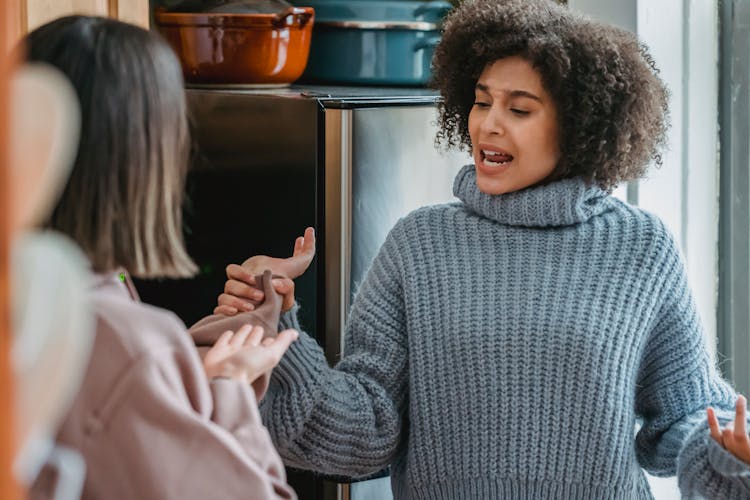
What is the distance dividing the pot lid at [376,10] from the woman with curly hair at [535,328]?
0.58 meters

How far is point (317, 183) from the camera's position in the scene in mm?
2055

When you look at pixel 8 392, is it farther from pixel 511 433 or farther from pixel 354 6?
pixel 354 6

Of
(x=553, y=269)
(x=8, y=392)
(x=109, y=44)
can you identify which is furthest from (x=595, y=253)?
(x=8, y=392)

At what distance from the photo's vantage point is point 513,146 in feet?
5.72

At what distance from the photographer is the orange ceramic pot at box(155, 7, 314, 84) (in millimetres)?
2258

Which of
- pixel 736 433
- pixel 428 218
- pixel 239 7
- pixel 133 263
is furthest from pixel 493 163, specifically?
pixel 133 263

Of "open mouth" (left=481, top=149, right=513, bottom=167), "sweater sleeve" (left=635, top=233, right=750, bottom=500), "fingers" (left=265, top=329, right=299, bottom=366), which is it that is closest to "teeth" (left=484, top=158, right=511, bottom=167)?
"open mouth" (left=481, top=149, right=513, bottom=167)

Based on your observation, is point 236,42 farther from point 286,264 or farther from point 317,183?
point 286,264

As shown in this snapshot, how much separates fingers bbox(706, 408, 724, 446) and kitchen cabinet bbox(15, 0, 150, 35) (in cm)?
96

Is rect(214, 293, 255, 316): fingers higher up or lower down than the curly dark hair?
lower down

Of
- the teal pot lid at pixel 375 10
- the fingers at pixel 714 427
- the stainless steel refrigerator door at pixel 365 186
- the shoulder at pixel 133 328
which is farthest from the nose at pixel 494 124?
the shoulder at pixel 133 328

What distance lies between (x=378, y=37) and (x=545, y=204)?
2.52 feet

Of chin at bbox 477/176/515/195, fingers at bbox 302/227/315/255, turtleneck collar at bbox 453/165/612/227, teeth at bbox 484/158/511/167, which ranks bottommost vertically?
fingers at bbox 302/227/315/255

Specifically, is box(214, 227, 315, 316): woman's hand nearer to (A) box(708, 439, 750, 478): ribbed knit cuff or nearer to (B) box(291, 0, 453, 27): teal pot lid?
(A) box(708, 439, 750, 478): ribbed knit cuff
